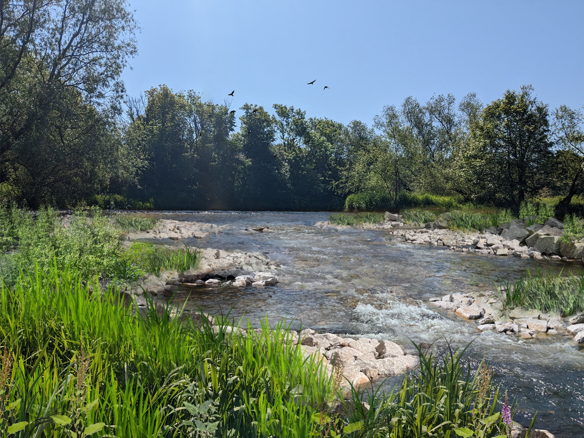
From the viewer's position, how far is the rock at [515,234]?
16.9m

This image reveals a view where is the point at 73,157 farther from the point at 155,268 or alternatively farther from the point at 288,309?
the point at 288,309

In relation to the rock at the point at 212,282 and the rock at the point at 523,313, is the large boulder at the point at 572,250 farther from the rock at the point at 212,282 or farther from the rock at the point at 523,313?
the rock at the point at 212,282

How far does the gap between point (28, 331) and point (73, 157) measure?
82.3ft

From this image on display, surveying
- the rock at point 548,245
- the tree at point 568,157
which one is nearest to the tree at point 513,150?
the tree at point 568,157

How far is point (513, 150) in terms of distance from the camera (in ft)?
85.6

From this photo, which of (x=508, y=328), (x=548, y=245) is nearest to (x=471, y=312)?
(x=508, y=328)

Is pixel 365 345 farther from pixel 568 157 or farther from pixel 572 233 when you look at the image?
pixel 568 157

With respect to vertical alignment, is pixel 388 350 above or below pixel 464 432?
below

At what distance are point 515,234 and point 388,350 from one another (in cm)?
1479

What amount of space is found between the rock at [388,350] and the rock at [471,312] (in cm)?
247

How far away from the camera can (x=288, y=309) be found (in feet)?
25.7

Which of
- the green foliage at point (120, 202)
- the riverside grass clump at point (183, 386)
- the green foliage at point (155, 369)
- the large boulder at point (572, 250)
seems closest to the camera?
the riverside grass clump at point (183, 386)

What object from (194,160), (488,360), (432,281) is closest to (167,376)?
(488,360)

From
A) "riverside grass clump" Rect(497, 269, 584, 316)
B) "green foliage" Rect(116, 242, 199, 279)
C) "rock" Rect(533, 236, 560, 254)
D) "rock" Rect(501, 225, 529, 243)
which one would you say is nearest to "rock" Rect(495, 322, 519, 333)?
"riverside grass clump" Rect(497, 269, 584, 316)
